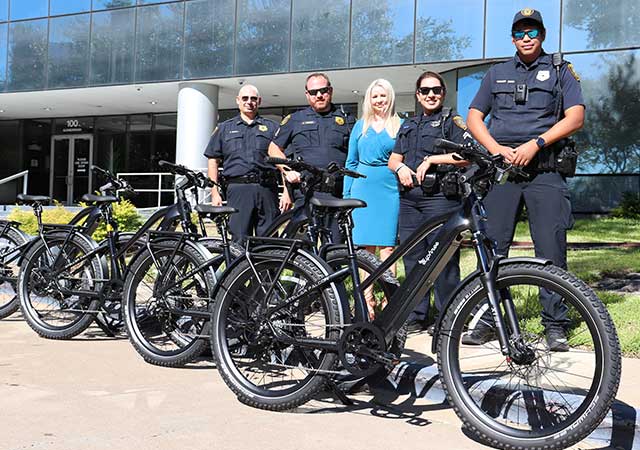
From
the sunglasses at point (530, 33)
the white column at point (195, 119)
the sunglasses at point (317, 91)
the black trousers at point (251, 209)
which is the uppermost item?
the white column at point (195, 119)

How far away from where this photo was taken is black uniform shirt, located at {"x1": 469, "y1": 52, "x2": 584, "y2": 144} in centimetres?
455

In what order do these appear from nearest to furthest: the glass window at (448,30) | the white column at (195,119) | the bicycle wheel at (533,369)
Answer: the bicycle wheel at (533,369)
the glass window at (448,30)
the white column at (195,119)

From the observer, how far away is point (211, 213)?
5.01m

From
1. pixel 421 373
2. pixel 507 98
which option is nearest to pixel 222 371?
pixel 421 373

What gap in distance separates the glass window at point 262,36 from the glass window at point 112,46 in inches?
133

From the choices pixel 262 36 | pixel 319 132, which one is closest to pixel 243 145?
pixel 319 132

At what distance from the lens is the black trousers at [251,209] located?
591 centimetres

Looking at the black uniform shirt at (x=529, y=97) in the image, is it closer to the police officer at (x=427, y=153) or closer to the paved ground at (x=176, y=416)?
the police officer at (x=427, y=153)

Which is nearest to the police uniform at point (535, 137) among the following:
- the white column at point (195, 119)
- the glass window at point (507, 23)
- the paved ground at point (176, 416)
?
the paved ground at point (176, 416)

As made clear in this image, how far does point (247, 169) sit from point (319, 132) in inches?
28.0

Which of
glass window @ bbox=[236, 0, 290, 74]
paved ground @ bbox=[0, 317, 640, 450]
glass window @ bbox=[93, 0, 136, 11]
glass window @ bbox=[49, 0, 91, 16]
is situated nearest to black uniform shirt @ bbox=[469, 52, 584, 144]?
paved ground @ bbox=[0, 317, 640, 450]

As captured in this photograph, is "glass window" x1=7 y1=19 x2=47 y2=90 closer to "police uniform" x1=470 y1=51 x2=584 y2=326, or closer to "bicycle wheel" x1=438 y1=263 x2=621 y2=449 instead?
"police uniform" x1=470 y1=51 x2=584 y2=326

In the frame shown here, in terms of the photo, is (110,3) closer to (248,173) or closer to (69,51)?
(69,51)

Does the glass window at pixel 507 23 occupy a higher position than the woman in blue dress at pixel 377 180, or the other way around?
the glass window at pixel 507 23
